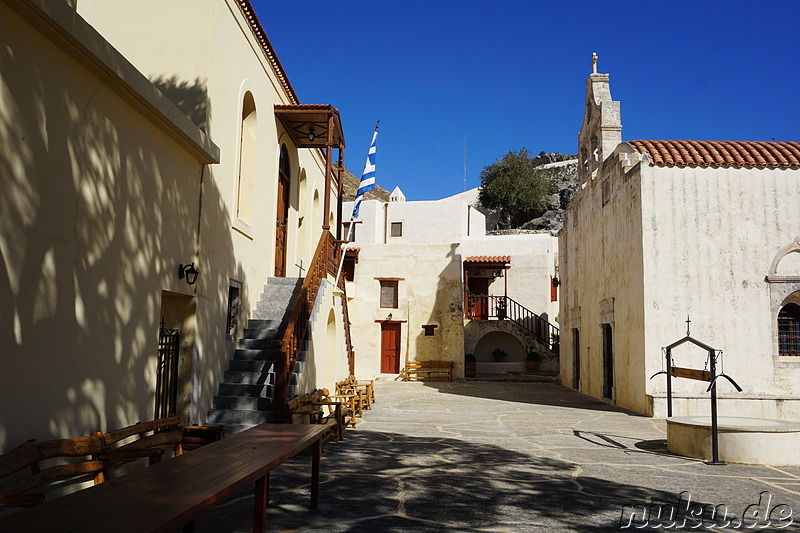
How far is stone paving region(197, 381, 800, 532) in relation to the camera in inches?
202

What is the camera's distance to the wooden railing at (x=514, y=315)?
27.5 metres

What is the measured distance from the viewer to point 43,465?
15.1ft

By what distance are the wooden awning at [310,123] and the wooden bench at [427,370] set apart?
13.0 m

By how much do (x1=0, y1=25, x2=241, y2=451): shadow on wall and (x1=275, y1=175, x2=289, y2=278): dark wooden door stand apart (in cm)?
591

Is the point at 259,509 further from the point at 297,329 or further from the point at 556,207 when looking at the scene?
the point at 556,207

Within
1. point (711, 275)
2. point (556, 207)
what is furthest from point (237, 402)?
point (556, 207)

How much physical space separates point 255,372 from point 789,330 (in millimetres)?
11746

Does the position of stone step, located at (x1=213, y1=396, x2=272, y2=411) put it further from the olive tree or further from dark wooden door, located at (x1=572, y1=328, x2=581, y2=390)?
the olive tree

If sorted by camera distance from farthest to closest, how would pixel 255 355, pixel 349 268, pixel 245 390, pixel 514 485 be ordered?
1. pixel 349 268
2. pixel 255 355
3. pixel 245 390
4. pixel 514 485

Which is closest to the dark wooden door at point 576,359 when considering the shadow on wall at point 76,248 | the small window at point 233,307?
the small window at point 233,307

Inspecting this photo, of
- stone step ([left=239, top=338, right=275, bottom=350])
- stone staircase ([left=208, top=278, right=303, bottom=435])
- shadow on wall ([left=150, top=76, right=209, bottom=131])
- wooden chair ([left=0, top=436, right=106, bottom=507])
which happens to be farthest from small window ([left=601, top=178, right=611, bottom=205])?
wooden chair ([left=0, top=436, right=106, bottom=507])

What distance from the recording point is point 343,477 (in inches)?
265

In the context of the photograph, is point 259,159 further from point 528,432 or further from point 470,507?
point 470,507

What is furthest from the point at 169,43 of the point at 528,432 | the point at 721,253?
the point at 721,253
